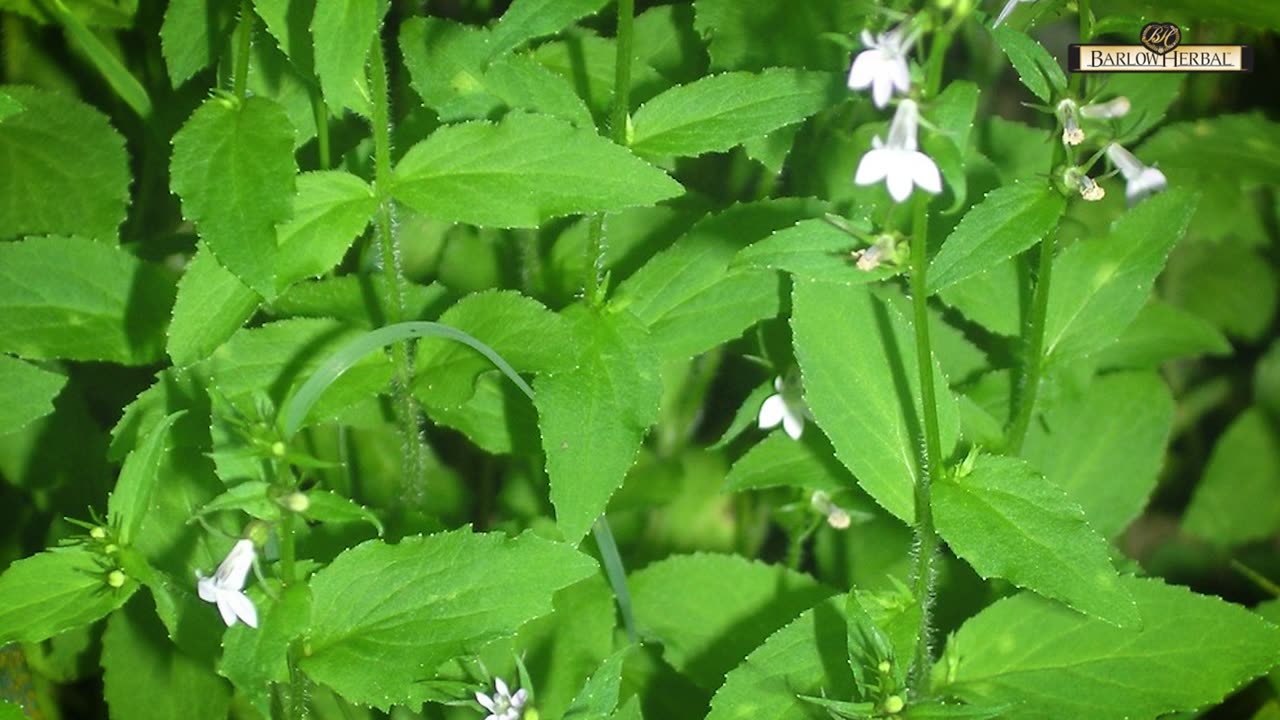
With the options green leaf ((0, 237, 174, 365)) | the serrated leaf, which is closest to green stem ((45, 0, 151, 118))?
green leaf ((0, 237, 174, 365))

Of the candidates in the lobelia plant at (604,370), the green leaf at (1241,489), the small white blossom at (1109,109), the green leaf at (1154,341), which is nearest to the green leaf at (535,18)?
the lobelia plant at (604,370)

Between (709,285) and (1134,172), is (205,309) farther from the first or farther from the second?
(1134,172)

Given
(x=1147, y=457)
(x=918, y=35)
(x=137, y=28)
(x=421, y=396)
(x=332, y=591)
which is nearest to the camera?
(x=918, y=35)

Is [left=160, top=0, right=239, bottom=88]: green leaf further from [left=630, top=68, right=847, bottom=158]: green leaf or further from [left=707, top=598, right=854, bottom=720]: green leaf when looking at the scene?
[left=707, top=598, right=854, bottom=720]: green leaf

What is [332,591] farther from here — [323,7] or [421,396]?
[323,7]

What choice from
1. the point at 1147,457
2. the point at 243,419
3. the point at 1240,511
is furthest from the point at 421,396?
the point at 1240,511

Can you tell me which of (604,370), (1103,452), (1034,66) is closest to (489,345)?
(604,370)
